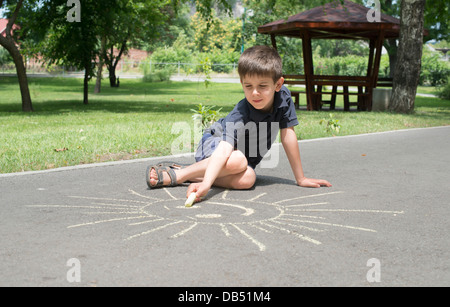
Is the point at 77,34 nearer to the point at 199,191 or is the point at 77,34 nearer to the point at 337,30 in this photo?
the point at 337,30

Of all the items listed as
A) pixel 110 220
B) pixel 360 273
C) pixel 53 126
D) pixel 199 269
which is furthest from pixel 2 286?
pixel 53 126

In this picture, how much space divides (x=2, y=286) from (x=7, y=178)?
9.71ft

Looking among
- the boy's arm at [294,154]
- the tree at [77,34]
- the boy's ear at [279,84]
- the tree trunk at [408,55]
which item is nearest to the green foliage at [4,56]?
the tree at [77,34]

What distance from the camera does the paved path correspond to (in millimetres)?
2893

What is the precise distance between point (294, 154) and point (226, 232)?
1.64 metres

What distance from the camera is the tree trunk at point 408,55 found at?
1398 cm

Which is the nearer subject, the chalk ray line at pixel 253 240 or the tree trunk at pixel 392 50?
the chalk ray line at pixel 253 240

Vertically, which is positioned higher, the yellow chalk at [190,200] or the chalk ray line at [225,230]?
the yellow chalk at [190,200]

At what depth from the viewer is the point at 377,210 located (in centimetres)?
438

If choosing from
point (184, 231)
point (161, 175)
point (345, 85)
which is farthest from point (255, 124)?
point (345, 85)

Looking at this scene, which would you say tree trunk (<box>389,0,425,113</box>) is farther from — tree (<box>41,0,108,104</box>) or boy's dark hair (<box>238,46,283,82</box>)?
boy's dark hair (<box>238,46,283,82</box>)

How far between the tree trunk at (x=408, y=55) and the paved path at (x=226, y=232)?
8.97 m

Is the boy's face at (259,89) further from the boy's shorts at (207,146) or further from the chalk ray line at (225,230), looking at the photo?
the chalk ray line at (225,230)

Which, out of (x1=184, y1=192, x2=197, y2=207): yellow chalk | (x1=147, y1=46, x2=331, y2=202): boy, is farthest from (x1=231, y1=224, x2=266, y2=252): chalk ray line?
(x1=147, y1=46, x2=331, y2=202): boy
